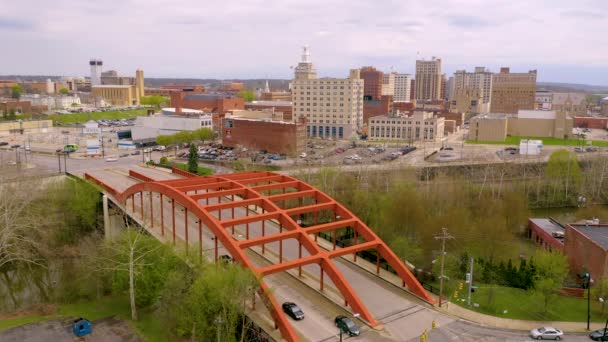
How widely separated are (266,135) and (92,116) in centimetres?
7414

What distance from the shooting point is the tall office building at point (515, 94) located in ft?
552

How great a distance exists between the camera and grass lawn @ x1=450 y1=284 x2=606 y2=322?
25.8 meters

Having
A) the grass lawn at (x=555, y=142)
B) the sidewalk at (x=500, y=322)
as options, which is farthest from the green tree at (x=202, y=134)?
the sidewalk at (x=500, y=322)

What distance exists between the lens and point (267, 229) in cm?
3684

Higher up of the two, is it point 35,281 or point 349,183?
point 349,183

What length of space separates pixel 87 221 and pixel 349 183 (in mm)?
Result: 25683

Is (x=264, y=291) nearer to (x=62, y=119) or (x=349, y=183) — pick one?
(x=349, y=183)

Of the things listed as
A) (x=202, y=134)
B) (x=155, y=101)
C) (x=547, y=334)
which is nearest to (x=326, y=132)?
(x=202, y=134)

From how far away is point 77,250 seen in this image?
37719 millimetres

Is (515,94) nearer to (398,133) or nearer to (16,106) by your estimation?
(398,133)

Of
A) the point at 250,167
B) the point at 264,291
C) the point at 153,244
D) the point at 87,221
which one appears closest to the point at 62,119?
the point at 250,167

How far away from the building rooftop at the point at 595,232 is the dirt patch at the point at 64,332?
29.0m

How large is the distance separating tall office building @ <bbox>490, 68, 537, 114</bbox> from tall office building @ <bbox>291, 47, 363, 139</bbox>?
80.7 meters

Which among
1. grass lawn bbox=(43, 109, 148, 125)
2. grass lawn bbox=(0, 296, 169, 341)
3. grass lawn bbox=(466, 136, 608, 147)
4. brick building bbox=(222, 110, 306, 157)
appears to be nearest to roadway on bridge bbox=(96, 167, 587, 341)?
grass lawn bbox=(0, 296, 169, 341)
